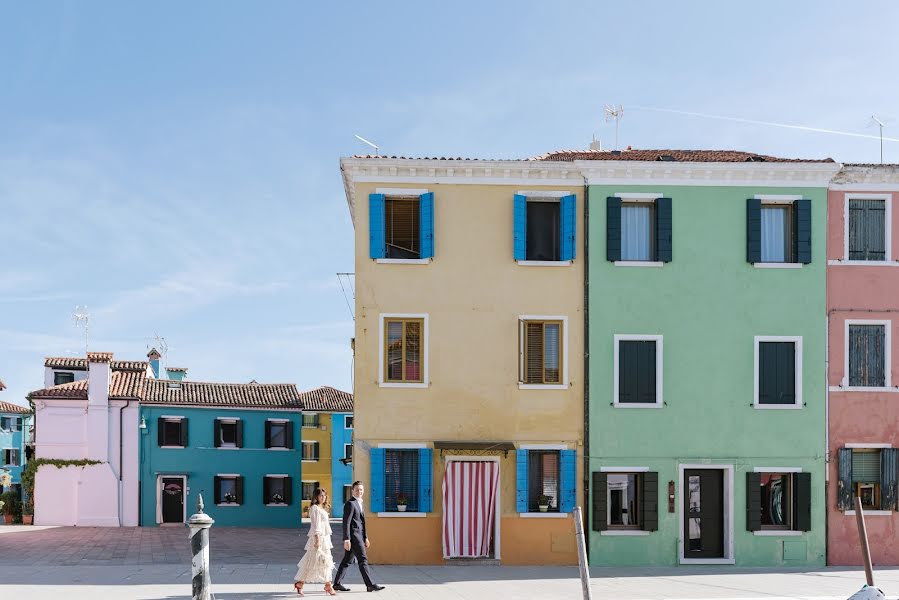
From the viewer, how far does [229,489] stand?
36.1 metres

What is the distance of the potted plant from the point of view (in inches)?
727

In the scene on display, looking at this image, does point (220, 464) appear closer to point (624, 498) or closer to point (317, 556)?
point (624, 498)

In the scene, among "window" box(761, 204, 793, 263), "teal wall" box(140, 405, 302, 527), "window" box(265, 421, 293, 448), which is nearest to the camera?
"window" box(761, 204, 793, 263)

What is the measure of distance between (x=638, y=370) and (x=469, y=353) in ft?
12.3

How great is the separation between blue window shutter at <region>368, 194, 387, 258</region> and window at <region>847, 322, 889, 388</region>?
1061 cm

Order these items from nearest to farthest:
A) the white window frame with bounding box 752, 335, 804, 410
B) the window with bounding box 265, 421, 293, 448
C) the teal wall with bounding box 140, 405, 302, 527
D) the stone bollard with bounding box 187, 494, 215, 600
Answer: the stone bollard with bounding box 187, 494, 215, 600 → the white window frame with bounding box 752, 335, 804, 410 → the teal wall with bounding box 140, 405, 302, 527 → the window with bounding box 265, 421, 293, 448

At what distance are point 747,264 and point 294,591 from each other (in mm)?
11871

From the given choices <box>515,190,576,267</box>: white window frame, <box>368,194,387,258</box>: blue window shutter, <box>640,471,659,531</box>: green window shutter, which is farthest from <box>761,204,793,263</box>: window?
<box>368,194,387,258</box>: blue window shutter

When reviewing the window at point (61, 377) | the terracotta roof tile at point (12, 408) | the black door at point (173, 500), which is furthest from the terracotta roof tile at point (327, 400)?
the terracotta roof tile at point (12, 408)

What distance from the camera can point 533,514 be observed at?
18.3 meters

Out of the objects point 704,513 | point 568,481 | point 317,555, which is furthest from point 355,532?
point 704,513

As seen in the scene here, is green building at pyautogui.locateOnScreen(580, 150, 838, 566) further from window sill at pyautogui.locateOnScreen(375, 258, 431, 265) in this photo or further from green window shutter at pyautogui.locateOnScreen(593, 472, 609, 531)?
window sill at pyautogui.locateOnScreen(375, 258, 431, 265)

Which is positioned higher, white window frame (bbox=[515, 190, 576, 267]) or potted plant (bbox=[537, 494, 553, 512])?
white window frame (bbox=[515, 190, 576, 267])

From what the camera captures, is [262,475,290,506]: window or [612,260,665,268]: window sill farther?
[262,475,290,506]: window
